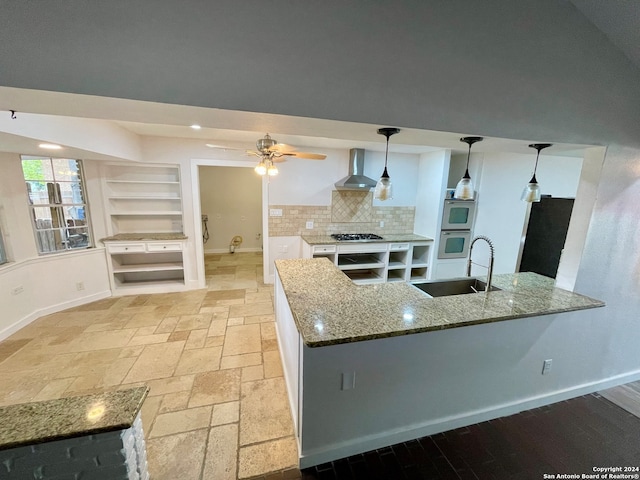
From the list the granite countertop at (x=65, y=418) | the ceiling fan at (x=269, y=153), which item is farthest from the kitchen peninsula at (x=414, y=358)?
the ceiling fan at (x=269, y=153)

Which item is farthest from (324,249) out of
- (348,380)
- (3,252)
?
(3,252)

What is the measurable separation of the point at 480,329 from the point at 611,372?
1707 millimetres

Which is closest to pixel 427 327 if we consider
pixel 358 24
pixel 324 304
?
pixel 324 304

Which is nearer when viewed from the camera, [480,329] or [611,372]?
[480,329]

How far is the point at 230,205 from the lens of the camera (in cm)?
643

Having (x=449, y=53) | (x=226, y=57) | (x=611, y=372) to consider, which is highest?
(x=449, y=53)

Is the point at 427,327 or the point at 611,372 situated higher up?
the point at 427,327

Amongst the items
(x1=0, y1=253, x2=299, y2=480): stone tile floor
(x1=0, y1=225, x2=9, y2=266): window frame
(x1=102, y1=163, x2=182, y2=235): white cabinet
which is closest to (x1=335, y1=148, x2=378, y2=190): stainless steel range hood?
(x1=0, y1=253, x2=299, y2=480): stone tile floor

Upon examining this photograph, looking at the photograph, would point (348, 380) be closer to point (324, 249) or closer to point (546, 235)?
point (324, 249)

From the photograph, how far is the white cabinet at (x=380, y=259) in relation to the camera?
417cm

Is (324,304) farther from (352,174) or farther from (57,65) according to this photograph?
(352,174)

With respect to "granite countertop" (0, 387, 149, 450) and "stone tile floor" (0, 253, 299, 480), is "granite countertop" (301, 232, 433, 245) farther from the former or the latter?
"granite countertop" (0, 387, 149, 450)

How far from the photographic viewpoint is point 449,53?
1.33m

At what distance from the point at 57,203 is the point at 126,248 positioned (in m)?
0.96
